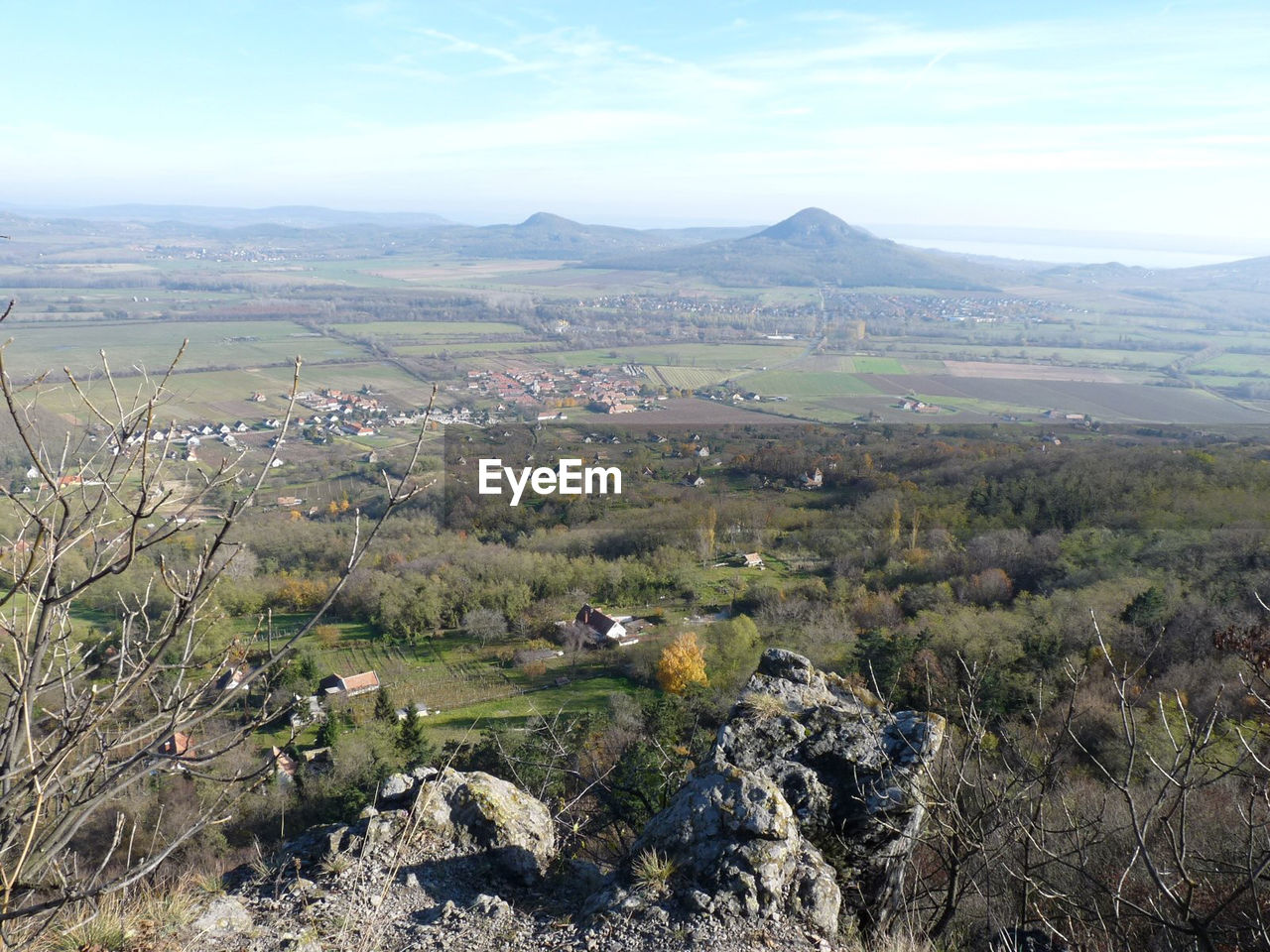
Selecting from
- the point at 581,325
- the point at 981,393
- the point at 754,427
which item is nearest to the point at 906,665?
the point at 754,427

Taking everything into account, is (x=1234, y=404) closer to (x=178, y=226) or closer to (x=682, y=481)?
(x=682, y=481)

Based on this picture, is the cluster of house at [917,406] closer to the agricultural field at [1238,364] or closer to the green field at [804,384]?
the green field at [804,384]

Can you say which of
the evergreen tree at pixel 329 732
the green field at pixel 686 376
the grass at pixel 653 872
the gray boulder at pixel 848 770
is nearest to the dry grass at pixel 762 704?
the gray boulder at pixel 848 770

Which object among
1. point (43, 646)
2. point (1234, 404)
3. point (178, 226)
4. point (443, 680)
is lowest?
point (443, 680)

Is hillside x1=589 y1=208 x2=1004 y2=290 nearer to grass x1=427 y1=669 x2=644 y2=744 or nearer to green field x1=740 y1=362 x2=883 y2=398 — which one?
green field x1=740 y1=362 x2=883 y2=398

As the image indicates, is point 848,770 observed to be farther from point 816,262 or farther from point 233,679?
point 816,262

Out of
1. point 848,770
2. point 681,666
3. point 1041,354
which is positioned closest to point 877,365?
point 1041,354

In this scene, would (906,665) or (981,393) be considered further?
(981,393)
